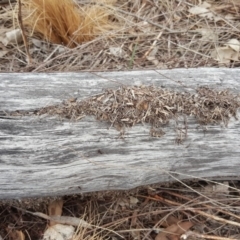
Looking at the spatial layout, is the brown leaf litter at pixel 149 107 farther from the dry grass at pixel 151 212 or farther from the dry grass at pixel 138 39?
the dry grass at pixel 138 39

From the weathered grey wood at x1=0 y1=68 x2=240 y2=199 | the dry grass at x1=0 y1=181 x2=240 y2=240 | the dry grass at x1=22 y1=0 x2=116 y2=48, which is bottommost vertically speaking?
the dry grass at x1=0 y1=181 x2=240 y2=240

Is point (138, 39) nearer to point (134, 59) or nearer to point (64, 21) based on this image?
point (134, 59)

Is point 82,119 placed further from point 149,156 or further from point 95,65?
point 95,65

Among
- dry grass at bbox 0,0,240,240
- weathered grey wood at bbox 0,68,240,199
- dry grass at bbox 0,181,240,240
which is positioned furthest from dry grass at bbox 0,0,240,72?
dry grass at bbox 0,181,240,240

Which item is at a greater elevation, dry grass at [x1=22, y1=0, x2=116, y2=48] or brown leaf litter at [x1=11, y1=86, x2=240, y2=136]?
dry grass at [x1=22, y1=0, x2=116, y2=48]

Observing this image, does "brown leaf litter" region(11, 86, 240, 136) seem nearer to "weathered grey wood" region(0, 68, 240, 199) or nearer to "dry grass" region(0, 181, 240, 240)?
"weathered grey wood" region(0, 68, 240, 199)

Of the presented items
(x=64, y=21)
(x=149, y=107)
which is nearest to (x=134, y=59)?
(x=64, y=21)

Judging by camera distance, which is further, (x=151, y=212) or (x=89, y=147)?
(x=151, y=212)
